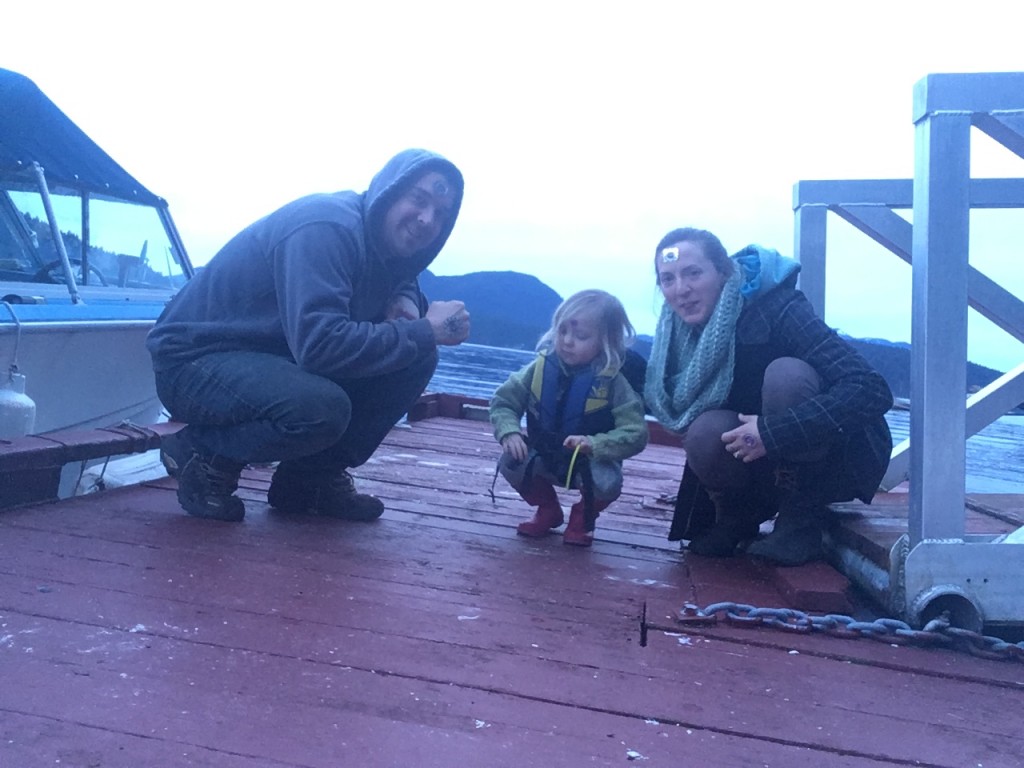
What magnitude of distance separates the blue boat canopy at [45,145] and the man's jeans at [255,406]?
130 inches

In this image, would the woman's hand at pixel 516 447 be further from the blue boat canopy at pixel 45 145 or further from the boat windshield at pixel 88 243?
the blue boat canopy at pixel 45 145

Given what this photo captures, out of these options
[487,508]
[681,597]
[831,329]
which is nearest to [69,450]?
[487,508]

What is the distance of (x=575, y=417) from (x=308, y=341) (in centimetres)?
Result: 88

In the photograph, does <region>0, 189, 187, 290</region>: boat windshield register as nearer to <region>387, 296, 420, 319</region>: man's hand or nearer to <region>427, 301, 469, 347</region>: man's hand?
<region>387, 296, 420, 319</region>: man's hand

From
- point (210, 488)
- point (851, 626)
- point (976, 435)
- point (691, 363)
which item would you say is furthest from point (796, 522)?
point (976, 435)

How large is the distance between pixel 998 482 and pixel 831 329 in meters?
2.32

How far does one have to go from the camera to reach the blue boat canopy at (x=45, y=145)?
5371mm

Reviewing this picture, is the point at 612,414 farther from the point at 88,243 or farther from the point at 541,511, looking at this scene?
the point at 88,243

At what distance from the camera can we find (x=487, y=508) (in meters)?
3.38

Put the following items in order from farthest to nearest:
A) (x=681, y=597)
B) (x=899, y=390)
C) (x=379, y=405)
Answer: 1. (x=379, y=405)
2. (x=899, y=390)
3. (x=681, y=597)

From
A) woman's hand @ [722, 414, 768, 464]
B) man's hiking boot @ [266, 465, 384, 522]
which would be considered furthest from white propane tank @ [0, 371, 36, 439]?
woman's hand @ [722, 414, 768, 464]

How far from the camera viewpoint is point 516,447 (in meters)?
2.90

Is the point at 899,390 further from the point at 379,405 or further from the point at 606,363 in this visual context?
the point at 379,405

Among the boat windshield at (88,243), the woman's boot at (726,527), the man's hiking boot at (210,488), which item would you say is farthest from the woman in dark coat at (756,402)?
the boat windshield at (88,243)
